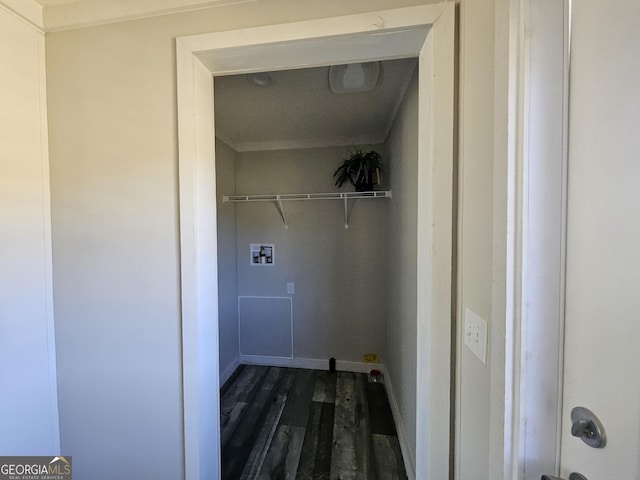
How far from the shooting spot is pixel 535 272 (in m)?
0.55

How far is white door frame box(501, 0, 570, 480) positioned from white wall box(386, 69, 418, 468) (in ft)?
2.61

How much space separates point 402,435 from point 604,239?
6.10 ft

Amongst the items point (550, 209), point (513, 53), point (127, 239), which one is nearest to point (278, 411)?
point (127, 239)

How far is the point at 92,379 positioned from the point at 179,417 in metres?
0.44

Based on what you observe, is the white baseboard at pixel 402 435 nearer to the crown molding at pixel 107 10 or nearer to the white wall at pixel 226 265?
the white wall at pixel 226 265

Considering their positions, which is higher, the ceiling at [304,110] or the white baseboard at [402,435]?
the ceiling at [304,110]

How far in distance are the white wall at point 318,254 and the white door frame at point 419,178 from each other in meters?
1.65

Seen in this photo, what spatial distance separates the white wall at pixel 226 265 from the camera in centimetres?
249

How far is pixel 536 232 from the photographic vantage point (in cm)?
55

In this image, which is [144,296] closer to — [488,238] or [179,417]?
[179,417]

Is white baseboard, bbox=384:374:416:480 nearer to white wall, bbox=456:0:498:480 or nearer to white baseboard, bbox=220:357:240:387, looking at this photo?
white wall, bbox=456:0:498:480

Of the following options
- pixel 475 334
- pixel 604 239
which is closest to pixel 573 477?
pixel 475 334

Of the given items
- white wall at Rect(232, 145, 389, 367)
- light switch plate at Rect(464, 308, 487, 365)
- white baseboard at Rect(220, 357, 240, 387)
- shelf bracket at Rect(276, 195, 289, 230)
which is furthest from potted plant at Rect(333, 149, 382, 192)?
white baseboard at Rect(220, 357, 240, 387)

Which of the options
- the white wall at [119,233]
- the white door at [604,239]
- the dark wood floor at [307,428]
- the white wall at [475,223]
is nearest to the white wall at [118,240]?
the white wall at [119,233]
